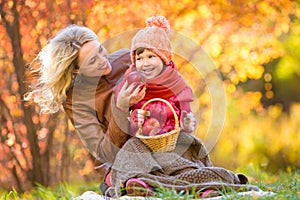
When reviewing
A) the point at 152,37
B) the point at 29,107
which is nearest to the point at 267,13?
the point at 29,107

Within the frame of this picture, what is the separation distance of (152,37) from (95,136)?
2.35 feet

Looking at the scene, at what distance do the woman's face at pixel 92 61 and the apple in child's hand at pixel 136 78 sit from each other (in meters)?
0.33

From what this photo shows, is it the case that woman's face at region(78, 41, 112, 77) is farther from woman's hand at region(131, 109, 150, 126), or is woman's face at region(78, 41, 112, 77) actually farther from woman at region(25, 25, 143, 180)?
woman's hand at region(131, 109, 150, 126)

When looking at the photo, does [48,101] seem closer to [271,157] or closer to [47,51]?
[47,51]

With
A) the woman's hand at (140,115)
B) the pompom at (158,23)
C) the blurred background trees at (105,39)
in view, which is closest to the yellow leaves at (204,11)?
the blurred background trees at (105,39)

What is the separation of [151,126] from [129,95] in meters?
0.20

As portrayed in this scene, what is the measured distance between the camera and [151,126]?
3225 mm

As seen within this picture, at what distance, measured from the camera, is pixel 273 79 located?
9.37 meters

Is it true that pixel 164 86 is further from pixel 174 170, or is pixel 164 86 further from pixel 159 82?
pixel 174 170

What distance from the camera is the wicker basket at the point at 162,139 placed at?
317 cm

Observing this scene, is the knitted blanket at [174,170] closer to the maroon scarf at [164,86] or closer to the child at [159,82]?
the child at [159,82]

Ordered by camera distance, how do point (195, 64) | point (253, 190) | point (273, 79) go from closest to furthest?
point (253, 190) < point (195, 64) < point (273, 79)

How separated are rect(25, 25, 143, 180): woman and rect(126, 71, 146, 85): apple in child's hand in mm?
341

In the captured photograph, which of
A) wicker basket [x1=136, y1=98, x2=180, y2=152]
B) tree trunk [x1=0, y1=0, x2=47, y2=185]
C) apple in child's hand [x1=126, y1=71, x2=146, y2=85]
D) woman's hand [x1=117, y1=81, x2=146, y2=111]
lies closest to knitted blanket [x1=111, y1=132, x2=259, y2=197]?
wicker basket [x1=136, y1=98, x2=180, y2=152]
